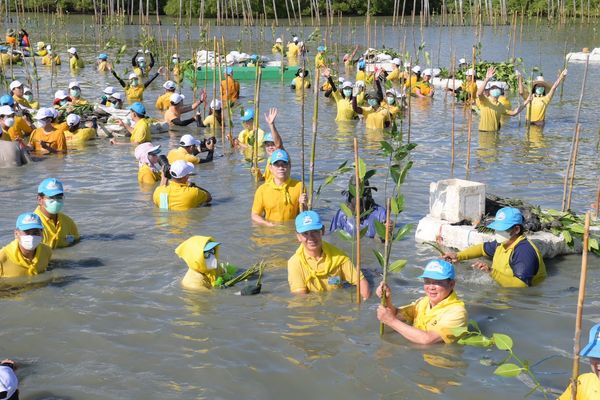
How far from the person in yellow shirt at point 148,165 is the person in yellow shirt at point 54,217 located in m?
3.37

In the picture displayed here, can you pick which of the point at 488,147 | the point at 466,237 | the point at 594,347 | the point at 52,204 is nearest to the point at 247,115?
the point at 488,147

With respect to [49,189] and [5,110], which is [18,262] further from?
[5,110]

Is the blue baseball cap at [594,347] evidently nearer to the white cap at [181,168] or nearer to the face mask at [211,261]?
the face mask at [211,261]

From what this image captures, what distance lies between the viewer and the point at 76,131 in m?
19.5

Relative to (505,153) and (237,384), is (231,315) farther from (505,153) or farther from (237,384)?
(505,153)

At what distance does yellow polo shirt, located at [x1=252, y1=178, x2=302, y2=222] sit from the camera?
1181 centimetres

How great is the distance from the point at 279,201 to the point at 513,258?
364 cm

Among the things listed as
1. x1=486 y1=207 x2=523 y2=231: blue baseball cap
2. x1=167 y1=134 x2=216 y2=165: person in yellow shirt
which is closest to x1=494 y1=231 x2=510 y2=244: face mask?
x1=486 y1=207 x2=523 y2=231: blue baseball cap

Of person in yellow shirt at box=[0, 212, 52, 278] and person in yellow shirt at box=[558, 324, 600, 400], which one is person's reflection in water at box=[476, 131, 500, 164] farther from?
person in yellow shirt at box=[558, 324, 600, 400]

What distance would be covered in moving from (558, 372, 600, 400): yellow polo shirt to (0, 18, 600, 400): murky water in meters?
1.46

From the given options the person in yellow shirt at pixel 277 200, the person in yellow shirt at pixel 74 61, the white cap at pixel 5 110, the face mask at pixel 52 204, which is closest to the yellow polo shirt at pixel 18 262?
the face mask at pixel 52 204

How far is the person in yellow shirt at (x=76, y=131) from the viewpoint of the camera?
19.0 meters

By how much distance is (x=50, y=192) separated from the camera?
10.5m

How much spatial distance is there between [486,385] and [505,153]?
39.2 ft
